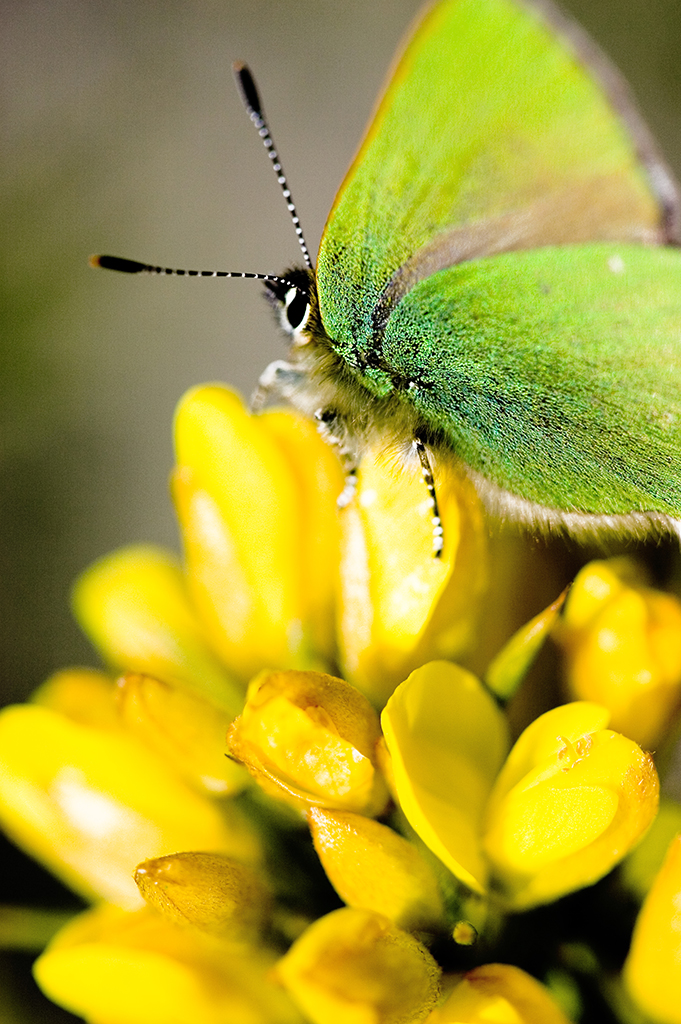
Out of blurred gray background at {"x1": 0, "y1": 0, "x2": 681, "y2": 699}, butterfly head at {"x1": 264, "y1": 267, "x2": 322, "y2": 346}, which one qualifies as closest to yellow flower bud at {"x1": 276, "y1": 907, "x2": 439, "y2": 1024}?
butterfly head at {"x1": 264, "y1": 267, "x2": 322, "y2": 346}

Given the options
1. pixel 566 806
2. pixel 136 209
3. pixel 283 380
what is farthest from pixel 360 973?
pixel 136 209

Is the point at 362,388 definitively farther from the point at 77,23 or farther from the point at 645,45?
the point at 77,23

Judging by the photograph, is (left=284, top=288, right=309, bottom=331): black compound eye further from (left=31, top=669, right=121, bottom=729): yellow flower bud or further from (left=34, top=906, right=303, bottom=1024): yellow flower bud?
(left=34, top=906, right=303, bottom=1024): yellow flower bud

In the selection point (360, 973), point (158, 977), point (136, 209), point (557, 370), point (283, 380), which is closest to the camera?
point (360, 973)

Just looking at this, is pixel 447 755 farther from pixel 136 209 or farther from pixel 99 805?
pixel 136 209

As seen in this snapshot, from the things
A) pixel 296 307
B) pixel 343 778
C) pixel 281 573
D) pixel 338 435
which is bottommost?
pixel 343 778

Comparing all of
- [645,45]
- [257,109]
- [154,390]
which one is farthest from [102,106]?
[257,109]

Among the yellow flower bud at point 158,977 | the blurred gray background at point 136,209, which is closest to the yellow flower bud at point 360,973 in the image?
the yellow flower bud at point 158,977

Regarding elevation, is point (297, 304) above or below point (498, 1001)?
above
